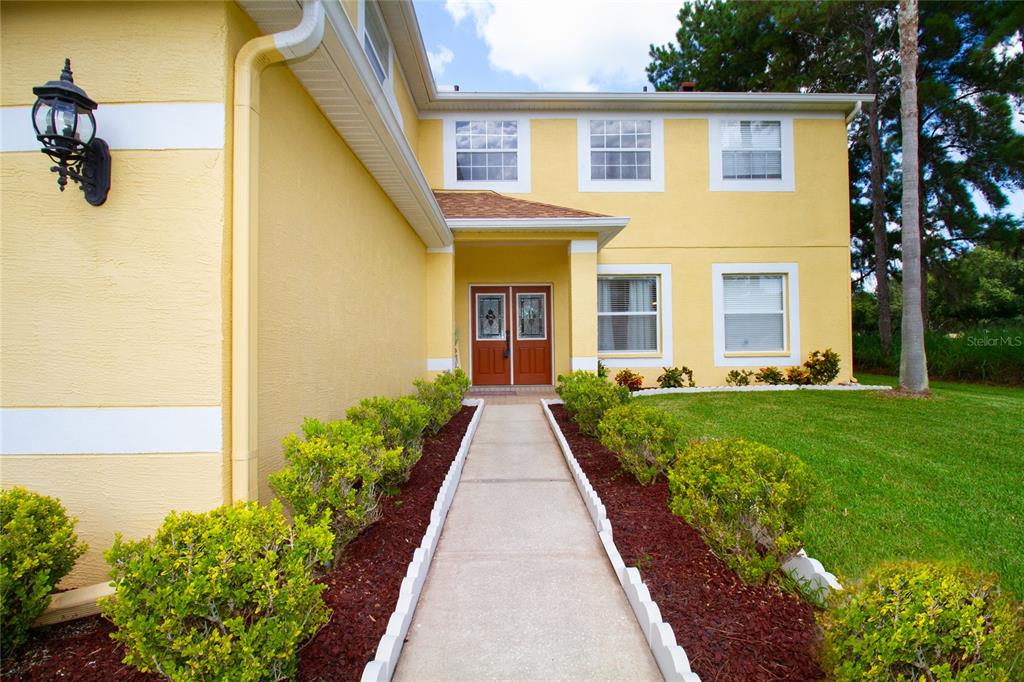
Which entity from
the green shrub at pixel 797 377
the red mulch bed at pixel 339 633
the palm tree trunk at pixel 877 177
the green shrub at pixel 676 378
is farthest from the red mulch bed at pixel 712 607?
the palm tree trunk at pixel 877 177

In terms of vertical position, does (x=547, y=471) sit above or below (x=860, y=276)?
below

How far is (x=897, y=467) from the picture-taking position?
16.0 ft

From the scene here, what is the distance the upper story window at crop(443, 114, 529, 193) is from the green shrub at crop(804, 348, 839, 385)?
24.6 ft

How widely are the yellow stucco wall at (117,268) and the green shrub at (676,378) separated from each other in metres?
9.03

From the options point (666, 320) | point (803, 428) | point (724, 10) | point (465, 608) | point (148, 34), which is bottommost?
point (465, 608)

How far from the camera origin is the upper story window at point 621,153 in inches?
418

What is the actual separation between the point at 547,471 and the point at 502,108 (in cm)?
861

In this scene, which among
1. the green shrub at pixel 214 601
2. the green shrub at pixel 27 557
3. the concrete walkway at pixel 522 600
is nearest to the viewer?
the green shrub at pixel 214 601

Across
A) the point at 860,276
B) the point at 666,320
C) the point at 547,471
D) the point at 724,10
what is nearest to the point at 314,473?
the point at 547,471

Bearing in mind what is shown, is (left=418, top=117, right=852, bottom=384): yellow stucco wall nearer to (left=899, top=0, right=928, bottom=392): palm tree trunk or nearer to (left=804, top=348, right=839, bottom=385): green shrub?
(left=804, top=348, right=839, bottom=385): green shrub

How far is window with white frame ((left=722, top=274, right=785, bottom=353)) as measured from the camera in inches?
420

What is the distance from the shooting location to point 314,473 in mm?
2939

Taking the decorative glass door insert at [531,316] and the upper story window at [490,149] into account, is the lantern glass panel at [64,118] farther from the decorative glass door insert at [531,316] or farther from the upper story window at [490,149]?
the decorative glass door insert at [531,316]

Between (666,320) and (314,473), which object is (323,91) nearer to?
(314,473)
